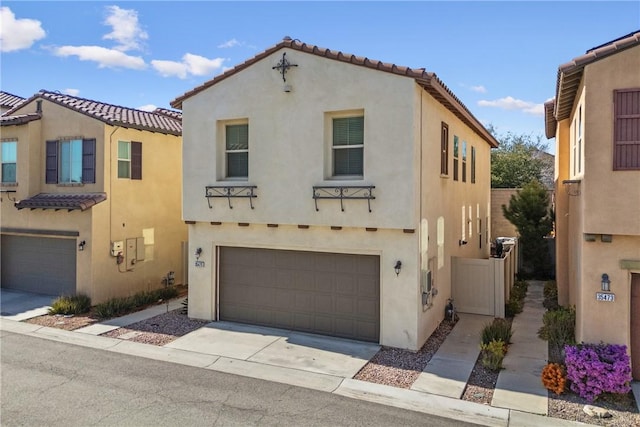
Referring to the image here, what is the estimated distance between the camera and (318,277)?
12.0m

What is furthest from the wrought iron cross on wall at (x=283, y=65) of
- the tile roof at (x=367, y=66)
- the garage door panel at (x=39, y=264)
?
the garage door panel at (x=39, y=264)

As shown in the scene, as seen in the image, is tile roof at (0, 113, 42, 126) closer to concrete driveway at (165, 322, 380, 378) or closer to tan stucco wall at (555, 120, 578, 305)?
concrete driveway at (165, 322, 380, 378)

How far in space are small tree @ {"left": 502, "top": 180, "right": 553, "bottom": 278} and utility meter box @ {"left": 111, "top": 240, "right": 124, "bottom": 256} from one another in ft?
52.5

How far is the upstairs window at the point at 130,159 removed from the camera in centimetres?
1569

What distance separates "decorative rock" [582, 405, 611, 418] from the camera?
24.9 feet

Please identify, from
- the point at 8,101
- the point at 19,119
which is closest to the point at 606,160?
the point at 19,119

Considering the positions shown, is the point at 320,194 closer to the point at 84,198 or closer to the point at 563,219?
the point at 84,198

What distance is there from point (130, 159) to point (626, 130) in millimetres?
14315

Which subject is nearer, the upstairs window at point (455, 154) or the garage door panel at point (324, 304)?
the garage door panel at point (324, 304)

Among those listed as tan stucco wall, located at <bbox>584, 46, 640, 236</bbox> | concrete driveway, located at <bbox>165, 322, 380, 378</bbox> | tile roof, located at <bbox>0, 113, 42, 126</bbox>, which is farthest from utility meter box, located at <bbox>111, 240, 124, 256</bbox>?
tan stucco wall, located at <bbox>584, 46, 640, 236</bbox>

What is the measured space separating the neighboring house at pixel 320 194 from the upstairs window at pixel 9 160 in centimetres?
758

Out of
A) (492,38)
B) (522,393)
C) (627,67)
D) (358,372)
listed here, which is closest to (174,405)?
(358,372)

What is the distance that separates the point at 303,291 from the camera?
479 inches

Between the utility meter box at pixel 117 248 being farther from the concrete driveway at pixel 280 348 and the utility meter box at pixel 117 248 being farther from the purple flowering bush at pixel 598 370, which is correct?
the purple flowering bush at pixel 598 370
